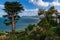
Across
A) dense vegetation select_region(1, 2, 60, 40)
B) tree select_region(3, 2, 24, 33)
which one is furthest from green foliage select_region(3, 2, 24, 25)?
dense vegetation select_region(1, 2, 60, 40)

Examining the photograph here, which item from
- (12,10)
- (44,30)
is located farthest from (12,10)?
(44,30)

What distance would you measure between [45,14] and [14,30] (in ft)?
5.95

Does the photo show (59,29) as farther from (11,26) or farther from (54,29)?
(11,26)

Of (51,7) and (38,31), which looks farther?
(51,7)

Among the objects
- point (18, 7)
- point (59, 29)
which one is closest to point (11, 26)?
point (18, 7)

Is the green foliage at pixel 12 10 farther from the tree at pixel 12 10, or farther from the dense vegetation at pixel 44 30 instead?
the dense vegetation at pixel 44 30

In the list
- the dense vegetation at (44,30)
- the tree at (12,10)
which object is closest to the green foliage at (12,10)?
the tree at (12,10)

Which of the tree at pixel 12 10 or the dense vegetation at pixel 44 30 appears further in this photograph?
the tree at pixel 12 10

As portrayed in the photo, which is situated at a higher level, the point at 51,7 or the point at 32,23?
the point at 51,7

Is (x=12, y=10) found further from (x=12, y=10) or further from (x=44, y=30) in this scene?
(x=44, y=30)

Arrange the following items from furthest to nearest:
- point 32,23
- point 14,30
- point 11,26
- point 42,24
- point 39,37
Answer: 1. point 11,26
2. point 14,30
3. point 32,23
4. point 42,24
5. point 39,37

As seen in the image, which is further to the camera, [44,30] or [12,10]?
[12,10]

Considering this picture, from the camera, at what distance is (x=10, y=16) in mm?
12594

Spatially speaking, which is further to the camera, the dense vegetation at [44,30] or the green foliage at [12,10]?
the green foliage at [12,10]
